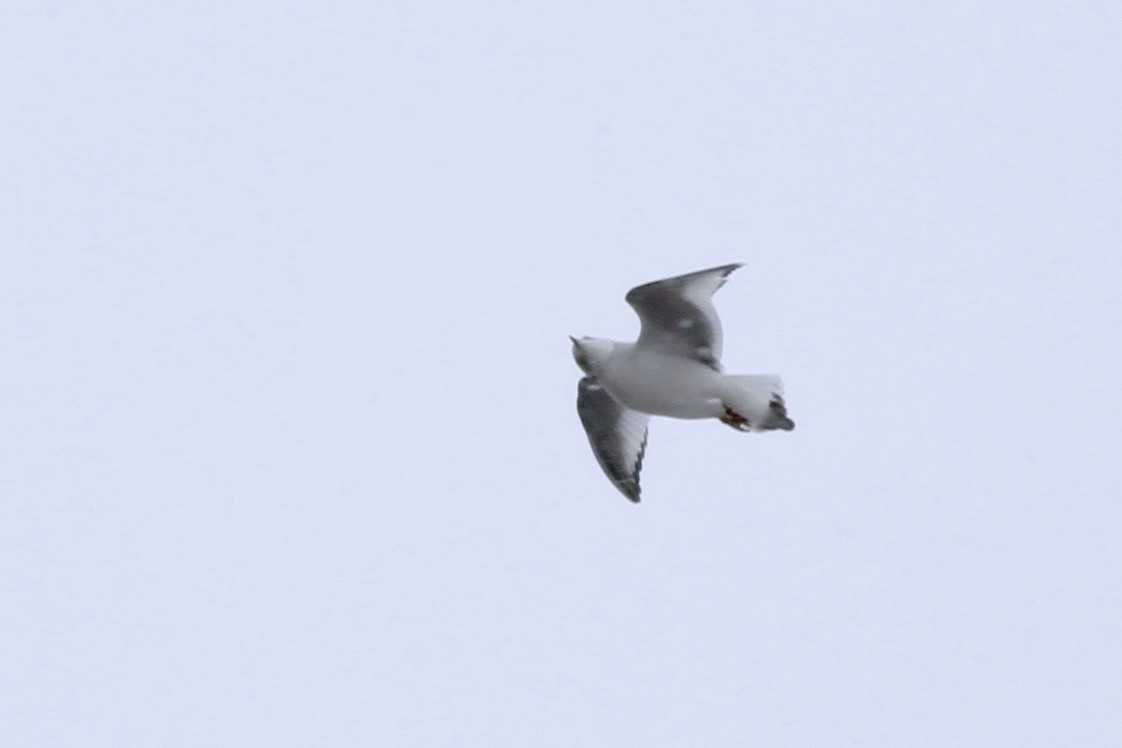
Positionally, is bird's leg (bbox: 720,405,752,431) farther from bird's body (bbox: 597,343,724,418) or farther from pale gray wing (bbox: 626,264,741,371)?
pale gray wing (bbox: 626,264,741,371)

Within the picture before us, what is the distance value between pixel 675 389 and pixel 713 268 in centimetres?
77

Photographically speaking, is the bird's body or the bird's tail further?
the bird's body

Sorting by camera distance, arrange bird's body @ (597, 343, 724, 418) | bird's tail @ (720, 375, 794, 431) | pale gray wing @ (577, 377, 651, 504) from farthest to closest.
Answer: pale gray wing @ (577, 377, 651, 504) → bird's body @ (597, 343, 724, 418) → bird's tail @ (720, 375, 794, 431)

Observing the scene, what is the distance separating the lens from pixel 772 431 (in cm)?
1164

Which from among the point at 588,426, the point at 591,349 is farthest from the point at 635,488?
the point at 591,349

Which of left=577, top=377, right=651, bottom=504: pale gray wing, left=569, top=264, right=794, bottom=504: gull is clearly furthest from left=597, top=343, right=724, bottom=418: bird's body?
left=577, top=377, right=651, bottom=504: pale gray wing

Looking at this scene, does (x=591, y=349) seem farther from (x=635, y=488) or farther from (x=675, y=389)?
(x=635, y=488)

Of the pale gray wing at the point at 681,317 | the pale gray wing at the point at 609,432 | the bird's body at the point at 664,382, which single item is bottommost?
the pale gray wing at the point at 609,432

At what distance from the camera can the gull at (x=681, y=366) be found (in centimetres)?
1160

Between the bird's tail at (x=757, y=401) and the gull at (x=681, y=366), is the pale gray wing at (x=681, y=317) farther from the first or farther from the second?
the bird's tail at (x=757, y=401)

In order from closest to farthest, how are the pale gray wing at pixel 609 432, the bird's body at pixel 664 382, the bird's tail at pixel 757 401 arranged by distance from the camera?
1. the bird's tail at pixel 757 401
2. the bird's body at pixel 664 382
3. the pale gray wing at pixel 609 432

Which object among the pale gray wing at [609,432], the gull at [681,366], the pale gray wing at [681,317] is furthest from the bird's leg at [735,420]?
the pale gray wing at [609,432]

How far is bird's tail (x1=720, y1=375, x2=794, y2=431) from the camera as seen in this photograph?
11.6 metres

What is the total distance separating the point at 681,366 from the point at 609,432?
148 cm
